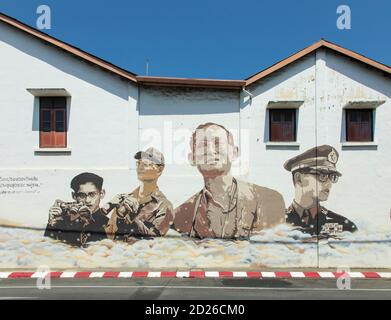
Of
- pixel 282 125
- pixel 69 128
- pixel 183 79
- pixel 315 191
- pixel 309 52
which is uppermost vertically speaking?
pixel 309 52

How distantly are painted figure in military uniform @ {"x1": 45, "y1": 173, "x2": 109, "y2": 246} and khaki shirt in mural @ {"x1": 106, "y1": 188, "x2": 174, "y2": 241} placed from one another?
0.39 m

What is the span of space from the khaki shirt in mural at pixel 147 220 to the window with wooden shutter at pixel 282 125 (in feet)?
14.7

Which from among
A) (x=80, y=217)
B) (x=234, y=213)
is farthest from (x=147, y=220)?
(x=234, y=213)

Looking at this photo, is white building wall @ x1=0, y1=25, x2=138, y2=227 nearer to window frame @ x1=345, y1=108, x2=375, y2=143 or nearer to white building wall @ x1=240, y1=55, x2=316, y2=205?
white building wall @ x1=240, y1=55, x2=316, y2=205

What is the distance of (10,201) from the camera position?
1523 centimetres

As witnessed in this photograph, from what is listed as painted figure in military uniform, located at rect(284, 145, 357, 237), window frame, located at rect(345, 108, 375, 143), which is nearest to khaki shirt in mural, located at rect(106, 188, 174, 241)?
painted figure in military uniform, located at rect(284, 145, 357, 237)

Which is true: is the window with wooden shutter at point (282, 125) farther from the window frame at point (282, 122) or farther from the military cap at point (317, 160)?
the military cap at point (317, 160)

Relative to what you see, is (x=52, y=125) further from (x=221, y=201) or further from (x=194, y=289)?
(x=194, y=289)

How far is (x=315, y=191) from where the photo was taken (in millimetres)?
15406

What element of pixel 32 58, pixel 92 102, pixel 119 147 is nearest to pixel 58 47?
pixel 32 58

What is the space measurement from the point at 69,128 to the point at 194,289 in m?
7.48

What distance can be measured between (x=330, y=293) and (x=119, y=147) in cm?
836

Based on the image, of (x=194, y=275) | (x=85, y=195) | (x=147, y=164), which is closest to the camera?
(x=194, y=275)

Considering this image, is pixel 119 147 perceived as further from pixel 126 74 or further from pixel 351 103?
pixel 351 103
